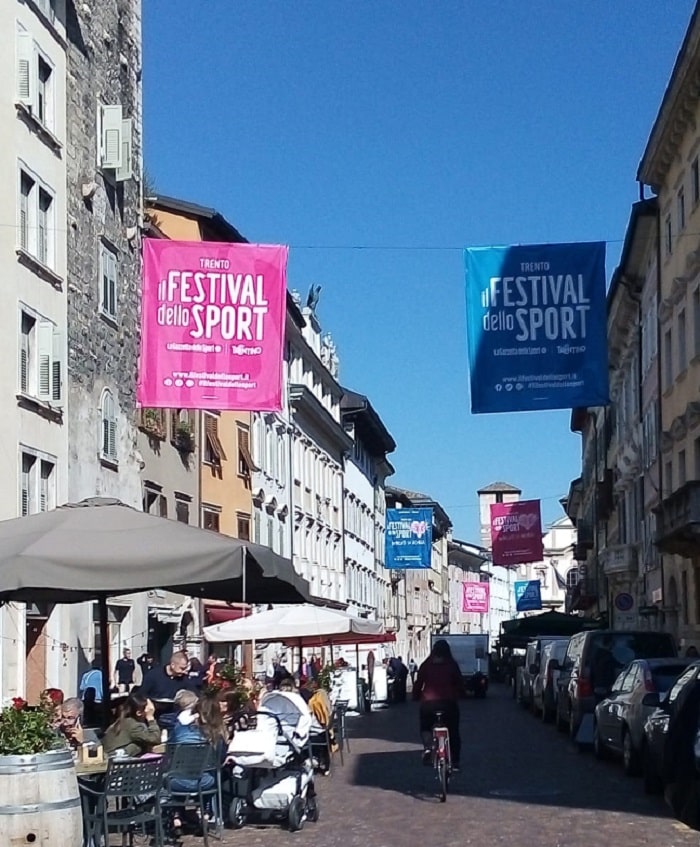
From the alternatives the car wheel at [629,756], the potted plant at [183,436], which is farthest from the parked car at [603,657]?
the potted plant at [183,436]

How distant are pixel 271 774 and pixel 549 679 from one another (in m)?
21.0

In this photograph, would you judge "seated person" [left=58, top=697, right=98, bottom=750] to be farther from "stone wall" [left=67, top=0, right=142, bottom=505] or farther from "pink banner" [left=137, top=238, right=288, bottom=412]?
"stone wall" [left=67, top=0, right=142, bottom=505]

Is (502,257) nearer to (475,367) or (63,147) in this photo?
(475,367)

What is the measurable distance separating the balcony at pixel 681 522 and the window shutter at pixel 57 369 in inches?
515

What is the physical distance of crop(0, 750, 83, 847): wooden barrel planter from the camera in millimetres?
10961

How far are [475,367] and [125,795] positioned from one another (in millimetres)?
9729

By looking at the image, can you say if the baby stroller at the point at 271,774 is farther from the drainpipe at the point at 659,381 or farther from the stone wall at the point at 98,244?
the drainpipe at the point at 659,381

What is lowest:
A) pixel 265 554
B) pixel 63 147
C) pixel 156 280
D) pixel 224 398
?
pixel 265 554

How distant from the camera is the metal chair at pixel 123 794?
39.4ft

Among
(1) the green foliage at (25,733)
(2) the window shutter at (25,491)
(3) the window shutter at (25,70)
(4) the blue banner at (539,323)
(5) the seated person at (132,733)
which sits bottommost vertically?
(5) the seated person at (132,733)

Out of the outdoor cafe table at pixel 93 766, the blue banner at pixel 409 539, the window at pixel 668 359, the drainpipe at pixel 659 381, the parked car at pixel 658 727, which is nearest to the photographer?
the outdoor cafe table at pixel 93 766

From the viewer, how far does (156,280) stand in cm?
1997

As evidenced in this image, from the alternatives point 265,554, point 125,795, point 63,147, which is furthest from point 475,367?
point 63,147

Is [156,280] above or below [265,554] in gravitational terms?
above
